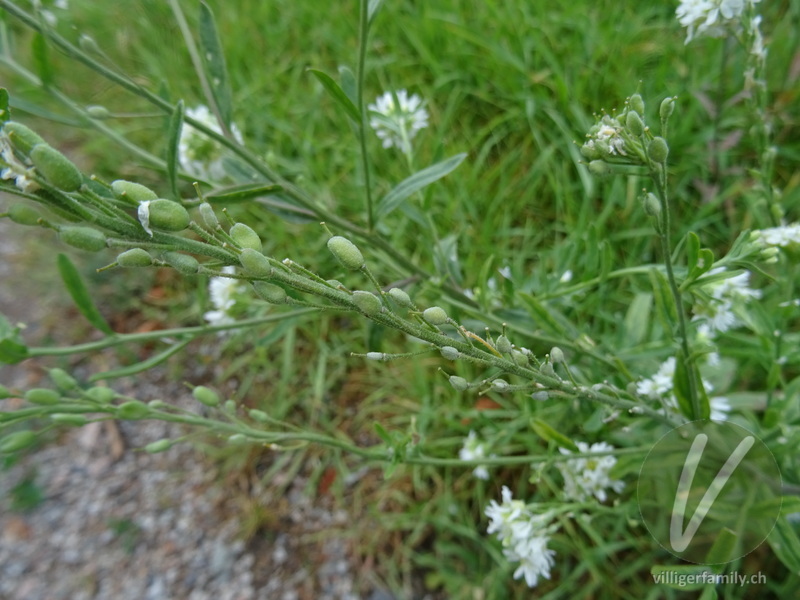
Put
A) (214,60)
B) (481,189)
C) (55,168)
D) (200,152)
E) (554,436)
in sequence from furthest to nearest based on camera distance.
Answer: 1. (481,189)
2. (200,152)
3. (214,60)
4. (554,436)
5. (55,168)

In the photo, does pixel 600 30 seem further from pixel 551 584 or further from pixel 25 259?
pixel 25 259

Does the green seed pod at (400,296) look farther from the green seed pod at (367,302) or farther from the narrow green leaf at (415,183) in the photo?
the narrow green leaf at (415,183)

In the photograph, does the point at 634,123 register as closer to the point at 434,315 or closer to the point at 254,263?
the point at 434,315

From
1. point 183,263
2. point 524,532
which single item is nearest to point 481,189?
point 524,532

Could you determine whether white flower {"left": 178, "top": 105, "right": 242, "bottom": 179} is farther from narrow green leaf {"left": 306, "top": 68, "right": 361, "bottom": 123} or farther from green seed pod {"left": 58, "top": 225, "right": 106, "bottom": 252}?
green seed pod {"left": 58, "top": 225, "right": 106, "bottom": 252}

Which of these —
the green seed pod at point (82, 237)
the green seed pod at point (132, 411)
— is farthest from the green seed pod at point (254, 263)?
the green seed pod at point (132, 411)

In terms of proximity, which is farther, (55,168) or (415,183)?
(415,183)

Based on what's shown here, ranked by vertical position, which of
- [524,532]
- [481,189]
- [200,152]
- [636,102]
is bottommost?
[524,532]

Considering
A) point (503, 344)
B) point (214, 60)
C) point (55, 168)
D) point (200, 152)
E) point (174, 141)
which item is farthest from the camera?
point (200, 152)
